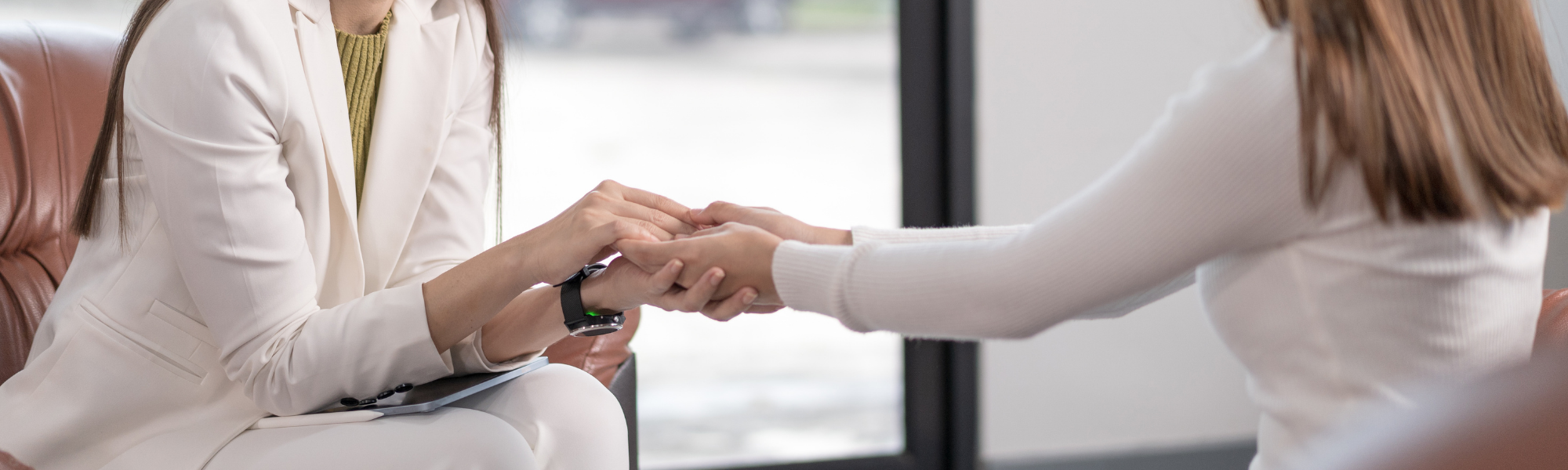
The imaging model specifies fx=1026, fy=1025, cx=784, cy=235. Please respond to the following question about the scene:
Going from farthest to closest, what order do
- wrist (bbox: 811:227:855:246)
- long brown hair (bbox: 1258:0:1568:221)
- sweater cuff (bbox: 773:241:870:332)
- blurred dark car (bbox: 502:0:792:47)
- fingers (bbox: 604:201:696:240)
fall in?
blurred dark car (bbox: 502:0:792:47)
wrist (bbox: 811:227:855:246)
fingers (bbox: 604:201:696:240)
sweater cuff (bbox: 773:241:870:332)
long brown hair (bbox: 1258:0:1568:221)

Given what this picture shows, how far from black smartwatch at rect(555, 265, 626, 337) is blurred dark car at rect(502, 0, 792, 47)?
1.15 meters

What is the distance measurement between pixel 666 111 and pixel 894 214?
0.59 metres

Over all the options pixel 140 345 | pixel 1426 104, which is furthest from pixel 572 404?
pixel 1426 104

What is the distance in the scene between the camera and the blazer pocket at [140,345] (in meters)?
1.04

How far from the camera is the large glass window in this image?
2.25 metres

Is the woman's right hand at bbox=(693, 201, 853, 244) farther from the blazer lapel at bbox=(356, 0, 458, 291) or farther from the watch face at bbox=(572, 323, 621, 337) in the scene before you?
the blazer lapel at bbox=(356, 0, 458, 291)

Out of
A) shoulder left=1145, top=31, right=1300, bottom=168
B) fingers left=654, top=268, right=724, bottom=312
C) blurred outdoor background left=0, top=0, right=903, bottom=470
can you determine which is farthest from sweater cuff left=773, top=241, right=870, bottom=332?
blurred outdoor background left=0, top=0, right=903, bottom=470

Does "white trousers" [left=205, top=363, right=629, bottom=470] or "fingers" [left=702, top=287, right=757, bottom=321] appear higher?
"fingers" [left=702, top=287, right=757, bottom=321]

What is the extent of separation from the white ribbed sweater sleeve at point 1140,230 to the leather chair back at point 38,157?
1150 millimetres

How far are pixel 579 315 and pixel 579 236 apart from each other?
12cm

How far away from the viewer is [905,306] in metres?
0.92

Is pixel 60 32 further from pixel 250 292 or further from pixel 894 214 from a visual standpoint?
pixel 894 214

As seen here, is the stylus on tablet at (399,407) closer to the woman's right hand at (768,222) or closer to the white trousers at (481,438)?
the white trousers at (481,438)

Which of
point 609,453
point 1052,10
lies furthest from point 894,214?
point 609,453
